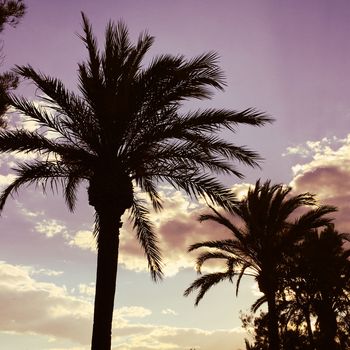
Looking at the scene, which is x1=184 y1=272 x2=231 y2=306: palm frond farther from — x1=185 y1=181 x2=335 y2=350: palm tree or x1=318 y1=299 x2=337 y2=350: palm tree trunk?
x1=318 y1=299 x2=337 y2=350: palm tree trunk

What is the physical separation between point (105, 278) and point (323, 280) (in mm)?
17077

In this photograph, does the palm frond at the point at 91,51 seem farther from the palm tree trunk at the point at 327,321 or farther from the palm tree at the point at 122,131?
the palm tree trunk at the point at 327,321

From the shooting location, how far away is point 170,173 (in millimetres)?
11938

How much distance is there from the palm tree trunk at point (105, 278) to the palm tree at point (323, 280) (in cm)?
1450

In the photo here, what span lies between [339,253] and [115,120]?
19264 millimetres

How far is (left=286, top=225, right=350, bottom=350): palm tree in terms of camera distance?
24.1 m

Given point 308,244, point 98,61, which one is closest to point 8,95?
point 98,61

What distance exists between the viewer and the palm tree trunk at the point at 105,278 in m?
10.1

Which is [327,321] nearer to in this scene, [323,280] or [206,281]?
[323,280]

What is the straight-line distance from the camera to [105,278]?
10.5 m

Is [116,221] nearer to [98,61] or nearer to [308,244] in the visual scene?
[98,61]

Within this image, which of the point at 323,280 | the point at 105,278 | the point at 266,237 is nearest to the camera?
the point at 105,278

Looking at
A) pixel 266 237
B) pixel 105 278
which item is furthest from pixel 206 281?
pixel 105 278

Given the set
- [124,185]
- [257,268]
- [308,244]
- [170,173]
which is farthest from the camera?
[308,244]
